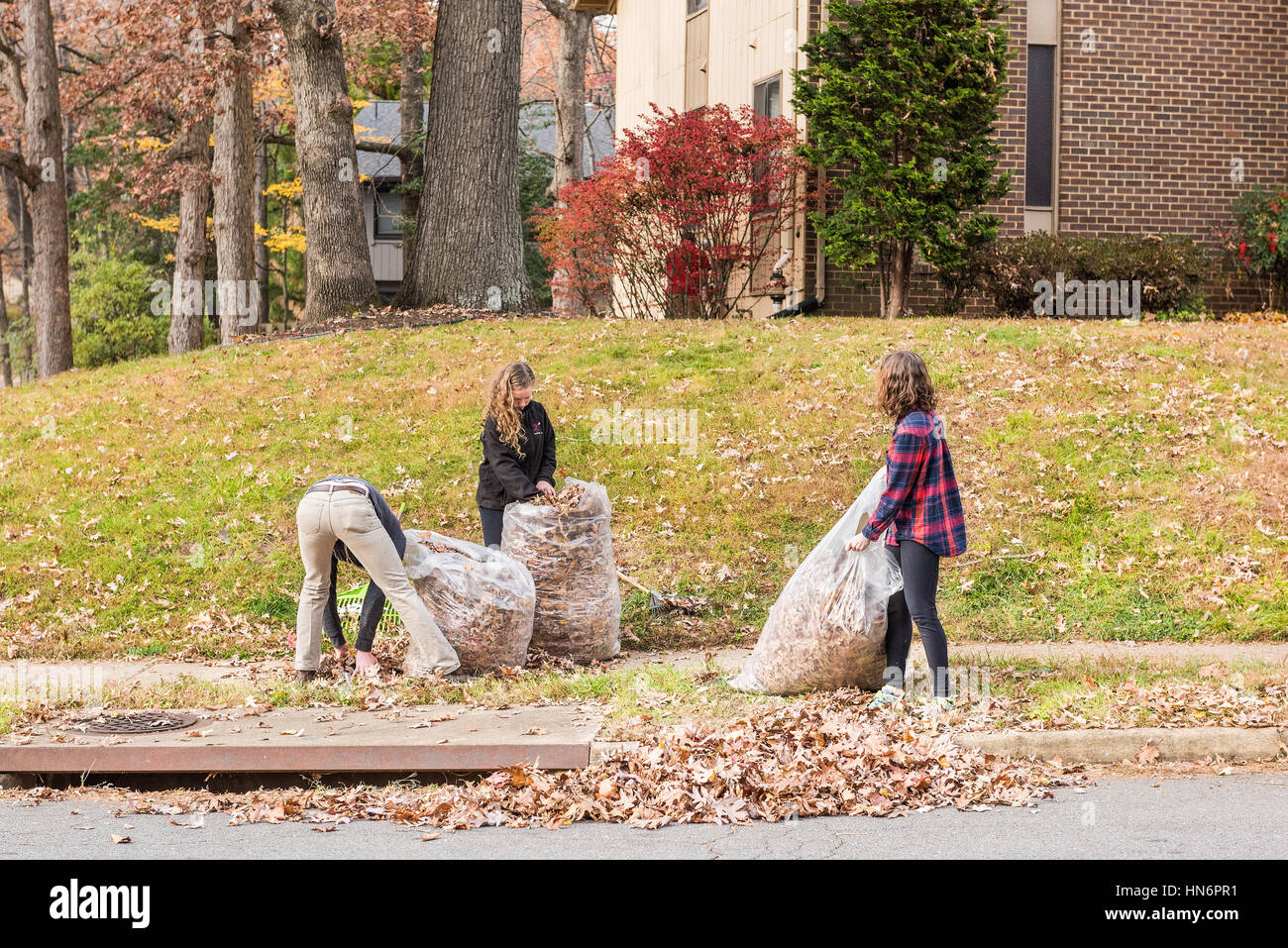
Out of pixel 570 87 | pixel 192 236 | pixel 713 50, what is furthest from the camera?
pixel 570 87

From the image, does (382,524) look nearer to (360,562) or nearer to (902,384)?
(360,562)

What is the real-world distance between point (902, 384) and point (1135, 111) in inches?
536

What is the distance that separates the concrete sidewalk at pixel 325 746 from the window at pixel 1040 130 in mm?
13815

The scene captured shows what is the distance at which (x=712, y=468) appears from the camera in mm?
10984

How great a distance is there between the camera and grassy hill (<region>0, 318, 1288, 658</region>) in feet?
29.8

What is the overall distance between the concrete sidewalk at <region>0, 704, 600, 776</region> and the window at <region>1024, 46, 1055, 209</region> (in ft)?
45.3

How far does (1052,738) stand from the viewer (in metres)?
6.00

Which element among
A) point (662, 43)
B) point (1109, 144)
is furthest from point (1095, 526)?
point (662, 43)

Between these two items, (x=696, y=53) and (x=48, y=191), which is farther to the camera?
(x=48, y=191)

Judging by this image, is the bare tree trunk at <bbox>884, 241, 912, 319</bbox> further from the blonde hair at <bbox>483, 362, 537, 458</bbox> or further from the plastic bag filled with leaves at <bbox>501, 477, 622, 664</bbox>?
the blonde hair at <bbox>483, 362, 537, 458</bbox>

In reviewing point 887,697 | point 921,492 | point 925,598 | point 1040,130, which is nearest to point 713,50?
point 1040,130

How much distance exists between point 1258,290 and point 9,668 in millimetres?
16512

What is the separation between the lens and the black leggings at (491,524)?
8.06 meters

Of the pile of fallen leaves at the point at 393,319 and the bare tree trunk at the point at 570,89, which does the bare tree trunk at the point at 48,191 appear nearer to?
the pile of fallen leaves at the point at 393,319
